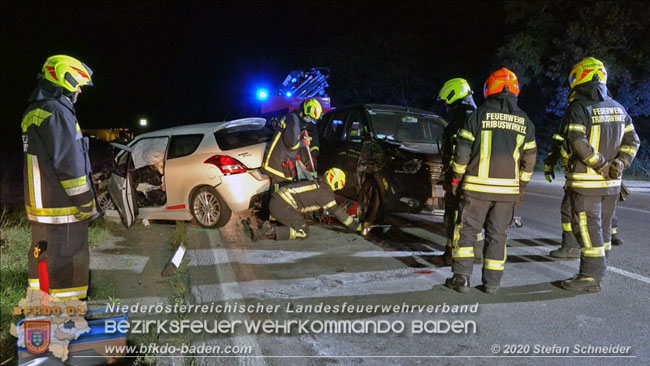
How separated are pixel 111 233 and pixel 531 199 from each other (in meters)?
7.88

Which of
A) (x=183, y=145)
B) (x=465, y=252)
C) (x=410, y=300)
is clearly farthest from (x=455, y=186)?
(x=183, y=145)

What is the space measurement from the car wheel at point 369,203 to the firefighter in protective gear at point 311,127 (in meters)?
0.86

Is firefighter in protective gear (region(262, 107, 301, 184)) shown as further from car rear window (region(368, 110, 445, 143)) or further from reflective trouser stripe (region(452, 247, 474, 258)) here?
reflective trouser stripe (region(452, 247, 474, 258))

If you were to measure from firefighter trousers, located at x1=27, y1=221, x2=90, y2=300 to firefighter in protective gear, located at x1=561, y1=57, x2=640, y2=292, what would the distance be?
4.22 meters

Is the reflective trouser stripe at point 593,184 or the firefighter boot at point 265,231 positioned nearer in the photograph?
the reflective trouser stripe at point 593,184

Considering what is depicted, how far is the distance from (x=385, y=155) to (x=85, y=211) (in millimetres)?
3853

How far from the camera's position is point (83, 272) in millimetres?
3674

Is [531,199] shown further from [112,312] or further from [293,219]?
[112,312]

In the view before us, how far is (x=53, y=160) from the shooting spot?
135 inches

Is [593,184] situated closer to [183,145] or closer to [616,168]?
[616,168]

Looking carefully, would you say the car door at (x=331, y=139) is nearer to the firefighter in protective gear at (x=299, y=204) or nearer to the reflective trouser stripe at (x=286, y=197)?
the firefighter in protective gear at (x=299, y=204)

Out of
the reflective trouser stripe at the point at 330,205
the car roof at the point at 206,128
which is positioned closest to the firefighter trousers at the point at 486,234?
the reflective trouser stripe at the point at 330,205

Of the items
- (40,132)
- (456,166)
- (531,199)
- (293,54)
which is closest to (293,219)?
(456,166)

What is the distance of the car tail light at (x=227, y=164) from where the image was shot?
6484 mm
